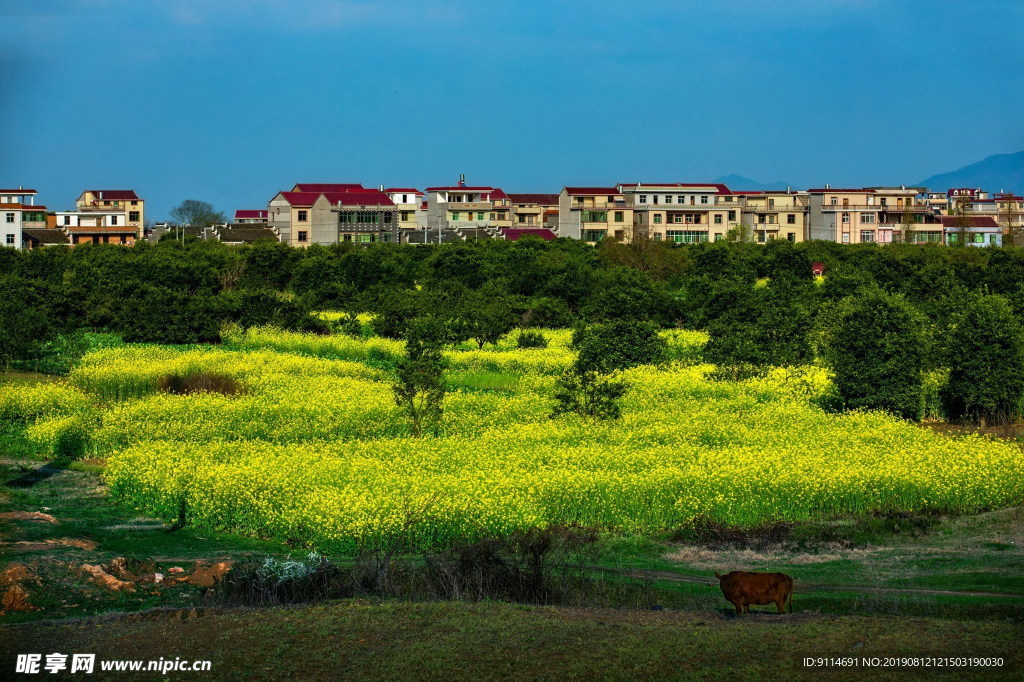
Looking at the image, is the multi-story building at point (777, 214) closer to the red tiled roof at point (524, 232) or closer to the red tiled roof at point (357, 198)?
the red tiled roof at point (524, 232)

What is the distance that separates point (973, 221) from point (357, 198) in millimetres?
62578

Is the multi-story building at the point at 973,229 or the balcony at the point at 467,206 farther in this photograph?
the balcony at the point at 467,206

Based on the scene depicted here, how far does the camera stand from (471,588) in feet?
51.7

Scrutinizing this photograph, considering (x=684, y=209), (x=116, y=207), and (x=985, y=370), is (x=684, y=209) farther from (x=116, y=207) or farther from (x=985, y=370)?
(x=985, y=370)

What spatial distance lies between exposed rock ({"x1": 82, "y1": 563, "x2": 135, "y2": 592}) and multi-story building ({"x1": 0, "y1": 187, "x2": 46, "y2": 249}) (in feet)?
314

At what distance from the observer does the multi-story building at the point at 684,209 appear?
113 meters

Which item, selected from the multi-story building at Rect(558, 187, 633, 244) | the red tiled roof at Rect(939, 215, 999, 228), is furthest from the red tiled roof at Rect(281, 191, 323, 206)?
the red tiled roof at Rect(939, 215, 999, 228)

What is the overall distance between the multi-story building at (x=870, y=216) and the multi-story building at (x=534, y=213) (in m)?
26.7

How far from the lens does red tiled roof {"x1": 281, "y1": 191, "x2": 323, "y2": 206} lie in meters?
107

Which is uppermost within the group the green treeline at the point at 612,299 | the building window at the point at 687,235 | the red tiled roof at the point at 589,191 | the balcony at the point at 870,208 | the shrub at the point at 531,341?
the red tiled roof at the point at 589,191

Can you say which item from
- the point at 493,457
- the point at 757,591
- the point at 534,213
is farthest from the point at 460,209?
the point at 757,591

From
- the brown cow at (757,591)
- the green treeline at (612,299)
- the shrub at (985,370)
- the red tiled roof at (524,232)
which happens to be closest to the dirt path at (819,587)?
the brown cow at (757,591)

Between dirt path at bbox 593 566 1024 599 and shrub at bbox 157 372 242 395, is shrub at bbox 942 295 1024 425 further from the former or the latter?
shrub at bbox 157 372 242 395

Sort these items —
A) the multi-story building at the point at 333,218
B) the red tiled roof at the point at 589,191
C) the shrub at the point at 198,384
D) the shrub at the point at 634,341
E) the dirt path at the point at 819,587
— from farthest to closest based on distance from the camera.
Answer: the red tiled roof at the point at 589,191 < the multi-story building at the point at 333,218 < the shrub at the point at 634,341 < the shrub at the point at 198,384 < the dirt path at the point at 819,587
